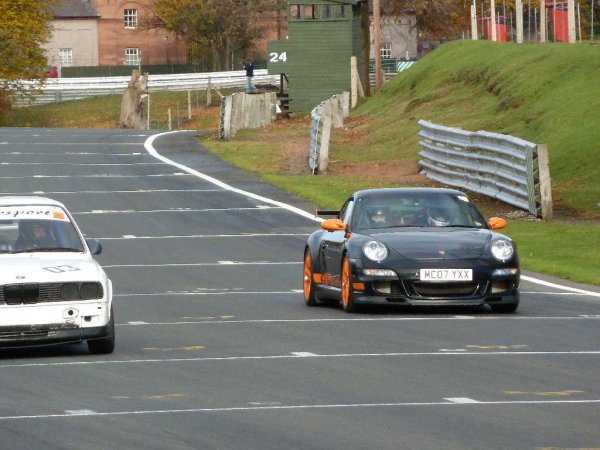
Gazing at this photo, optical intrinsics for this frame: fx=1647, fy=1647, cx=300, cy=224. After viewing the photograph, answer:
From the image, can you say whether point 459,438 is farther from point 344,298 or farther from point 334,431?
point 344,298

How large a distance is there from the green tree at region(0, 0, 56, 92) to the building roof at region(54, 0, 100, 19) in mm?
15582

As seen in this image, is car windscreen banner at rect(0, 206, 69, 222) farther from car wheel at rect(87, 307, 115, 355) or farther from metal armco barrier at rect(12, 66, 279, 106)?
metal armco barrier at rect(12, 66, 279, 106)

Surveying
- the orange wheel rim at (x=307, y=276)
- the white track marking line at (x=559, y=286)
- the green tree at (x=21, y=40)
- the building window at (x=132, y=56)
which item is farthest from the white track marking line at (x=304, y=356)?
the building window at (x=132, y=56)

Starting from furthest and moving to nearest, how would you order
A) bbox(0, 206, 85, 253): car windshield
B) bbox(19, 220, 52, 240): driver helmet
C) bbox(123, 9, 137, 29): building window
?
bbox(123, 9, 137, 29): building window < bbox(19, 220, 52, 240): driver helmet < bbox(0, 206, 85, 253): car windshield

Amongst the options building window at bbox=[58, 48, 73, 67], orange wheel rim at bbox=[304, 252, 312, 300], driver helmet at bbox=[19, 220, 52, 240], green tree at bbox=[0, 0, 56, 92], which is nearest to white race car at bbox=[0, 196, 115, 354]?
driver helmet at bbox=[19, 220, 52, 240]

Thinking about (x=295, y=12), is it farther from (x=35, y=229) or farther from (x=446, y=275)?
(x=35, y=229)

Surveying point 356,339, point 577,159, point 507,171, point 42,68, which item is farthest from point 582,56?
point 42,68

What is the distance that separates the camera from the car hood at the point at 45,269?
13.6 meters

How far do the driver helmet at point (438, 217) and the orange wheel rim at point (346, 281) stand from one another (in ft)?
3.73

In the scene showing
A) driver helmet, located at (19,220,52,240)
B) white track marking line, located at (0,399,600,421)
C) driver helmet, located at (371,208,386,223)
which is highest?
driver helmet, located at (19,220,52,240)

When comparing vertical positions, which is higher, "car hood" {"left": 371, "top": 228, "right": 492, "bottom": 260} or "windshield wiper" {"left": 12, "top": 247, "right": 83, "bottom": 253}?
"windshield wiper" {"left": 12, "top": 247, "right": 83, "bottom": 253}

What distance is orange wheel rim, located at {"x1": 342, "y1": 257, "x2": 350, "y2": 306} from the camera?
667 inches

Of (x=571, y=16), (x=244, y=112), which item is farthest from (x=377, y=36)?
(x=571, y=16)

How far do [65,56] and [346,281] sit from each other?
324ft
